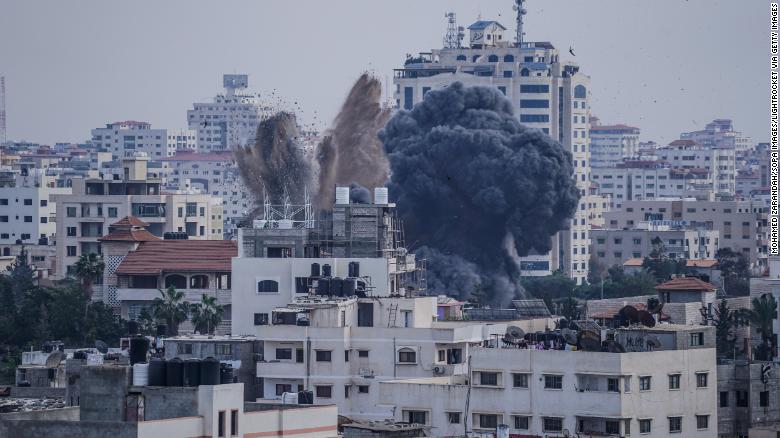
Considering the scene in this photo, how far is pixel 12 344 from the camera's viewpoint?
3693 inches

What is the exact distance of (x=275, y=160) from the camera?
141 meters

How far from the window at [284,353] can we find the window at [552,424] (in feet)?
30.7

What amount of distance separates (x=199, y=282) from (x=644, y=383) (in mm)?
41670

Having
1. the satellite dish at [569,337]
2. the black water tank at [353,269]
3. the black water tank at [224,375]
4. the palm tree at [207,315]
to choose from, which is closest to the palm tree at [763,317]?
the black water tank at [353,269]

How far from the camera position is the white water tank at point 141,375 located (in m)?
39.7

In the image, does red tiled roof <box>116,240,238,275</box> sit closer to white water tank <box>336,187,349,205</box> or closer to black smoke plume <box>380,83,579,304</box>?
white water tank <box>336,187,349,205</box>

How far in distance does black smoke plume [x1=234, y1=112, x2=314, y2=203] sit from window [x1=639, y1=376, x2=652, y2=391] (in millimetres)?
80837

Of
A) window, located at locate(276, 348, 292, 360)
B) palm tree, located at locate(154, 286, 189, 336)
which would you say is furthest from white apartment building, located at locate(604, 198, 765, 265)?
window, located at locate(276, 348, 292, 360)

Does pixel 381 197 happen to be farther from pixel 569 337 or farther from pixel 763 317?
pixel 569 337

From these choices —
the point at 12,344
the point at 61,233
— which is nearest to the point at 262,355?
the point at 12,344

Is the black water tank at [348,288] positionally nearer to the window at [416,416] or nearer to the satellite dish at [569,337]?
the satellite dish at [569,337]

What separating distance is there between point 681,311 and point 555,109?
116137 millimetres

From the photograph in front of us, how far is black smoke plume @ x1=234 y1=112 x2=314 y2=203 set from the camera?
138 m

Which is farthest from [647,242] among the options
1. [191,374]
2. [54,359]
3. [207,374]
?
[207,374]
